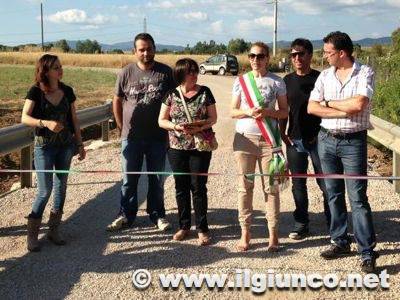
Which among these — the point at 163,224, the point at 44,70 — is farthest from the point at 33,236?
the point at 44,70

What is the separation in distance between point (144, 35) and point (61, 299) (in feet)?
9.86

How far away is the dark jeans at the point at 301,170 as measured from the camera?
5645 millimetres

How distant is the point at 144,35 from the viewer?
593 centimetres

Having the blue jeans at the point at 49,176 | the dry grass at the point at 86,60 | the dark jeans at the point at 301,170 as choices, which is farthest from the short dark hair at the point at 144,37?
the dry grass at the point at 86,60

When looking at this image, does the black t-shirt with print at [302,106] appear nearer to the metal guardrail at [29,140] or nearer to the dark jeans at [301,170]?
the dark jeans at [301,170]

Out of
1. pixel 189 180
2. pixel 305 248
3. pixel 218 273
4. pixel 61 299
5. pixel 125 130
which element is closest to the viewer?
pixel 61 299

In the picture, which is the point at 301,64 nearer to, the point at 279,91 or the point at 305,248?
the point at 279,91

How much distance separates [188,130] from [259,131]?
70 cm

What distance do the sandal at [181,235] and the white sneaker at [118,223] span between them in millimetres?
680

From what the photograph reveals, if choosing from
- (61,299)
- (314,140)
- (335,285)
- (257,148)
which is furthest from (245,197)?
(61,299)

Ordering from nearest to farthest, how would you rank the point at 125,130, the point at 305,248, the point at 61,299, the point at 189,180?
1. the point at 61,299
2. the point at 305,248
3. the point at 189,180
4. the point at 125,130

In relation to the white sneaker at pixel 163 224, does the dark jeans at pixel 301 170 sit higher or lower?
higher

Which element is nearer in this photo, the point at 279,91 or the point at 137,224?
the point at 279,91

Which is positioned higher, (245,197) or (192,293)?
(245,197)
